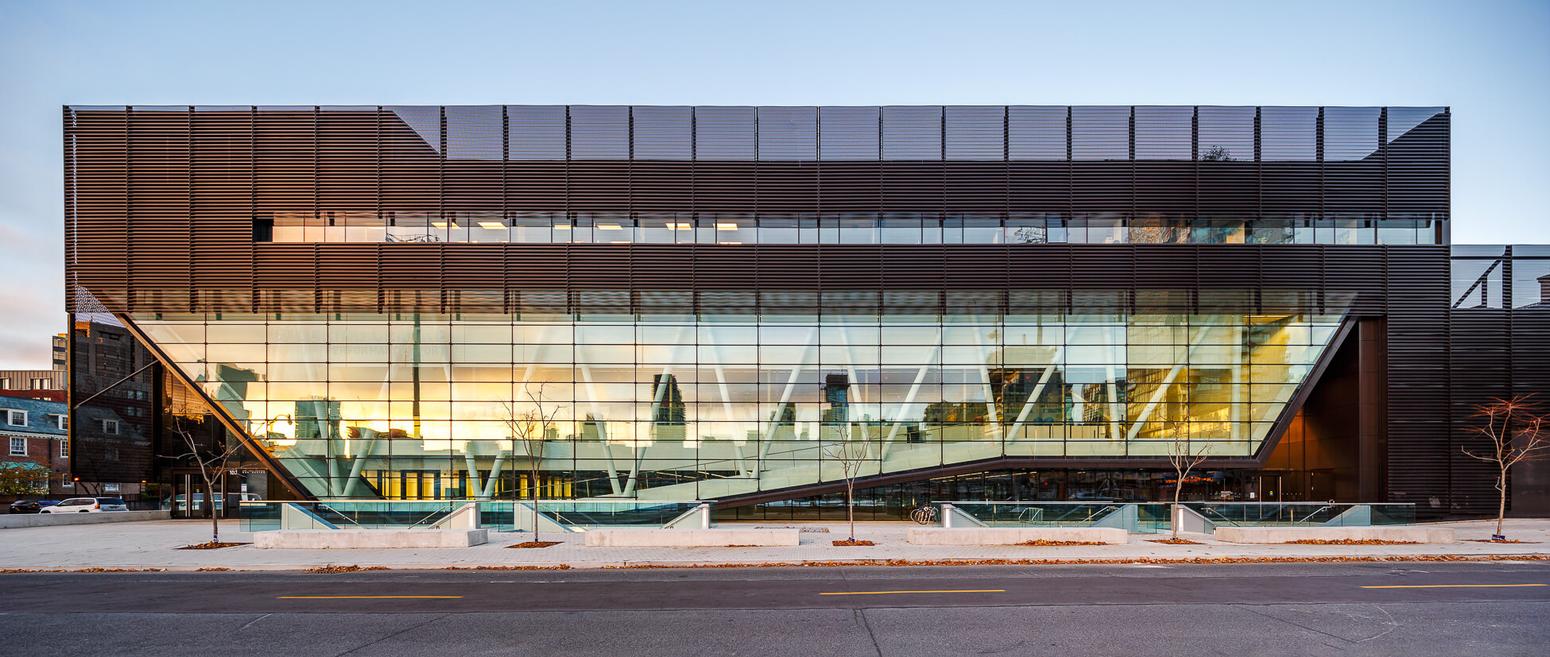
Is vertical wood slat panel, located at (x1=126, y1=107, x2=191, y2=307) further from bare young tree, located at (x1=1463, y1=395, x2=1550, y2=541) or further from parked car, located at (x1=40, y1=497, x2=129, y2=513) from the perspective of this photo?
bare young tree, located at (x1=1463, y1=395, x2=1550, y2=541)

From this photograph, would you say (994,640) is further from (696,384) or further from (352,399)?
(352,399)

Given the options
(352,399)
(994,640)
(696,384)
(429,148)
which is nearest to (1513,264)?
(696,384)

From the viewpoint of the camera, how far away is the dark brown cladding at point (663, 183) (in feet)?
117

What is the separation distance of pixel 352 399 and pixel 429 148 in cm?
1110

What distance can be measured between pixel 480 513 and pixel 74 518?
22.5 metres

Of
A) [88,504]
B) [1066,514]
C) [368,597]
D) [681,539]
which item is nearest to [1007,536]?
[1066,514]

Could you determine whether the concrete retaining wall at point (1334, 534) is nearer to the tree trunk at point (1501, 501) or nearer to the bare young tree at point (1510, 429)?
the tree trunk at point (1501, 501)

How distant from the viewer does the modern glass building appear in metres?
35.8

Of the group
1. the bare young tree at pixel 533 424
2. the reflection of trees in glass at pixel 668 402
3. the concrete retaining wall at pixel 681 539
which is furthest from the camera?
the reflection of trees in glass at pixel 668 402

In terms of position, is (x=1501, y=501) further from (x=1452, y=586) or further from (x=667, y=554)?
(x=667, y=554)

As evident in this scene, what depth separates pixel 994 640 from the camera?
489 inches

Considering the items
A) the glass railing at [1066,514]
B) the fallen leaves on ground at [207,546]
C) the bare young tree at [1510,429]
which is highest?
the bare young tree at [1510,429]

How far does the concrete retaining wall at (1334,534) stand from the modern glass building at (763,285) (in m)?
8.65

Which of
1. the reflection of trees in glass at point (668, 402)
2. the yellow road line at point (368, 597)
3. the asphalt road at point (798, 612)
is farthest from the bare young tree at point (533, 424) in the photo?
the yellow road line at point (368, 597)
